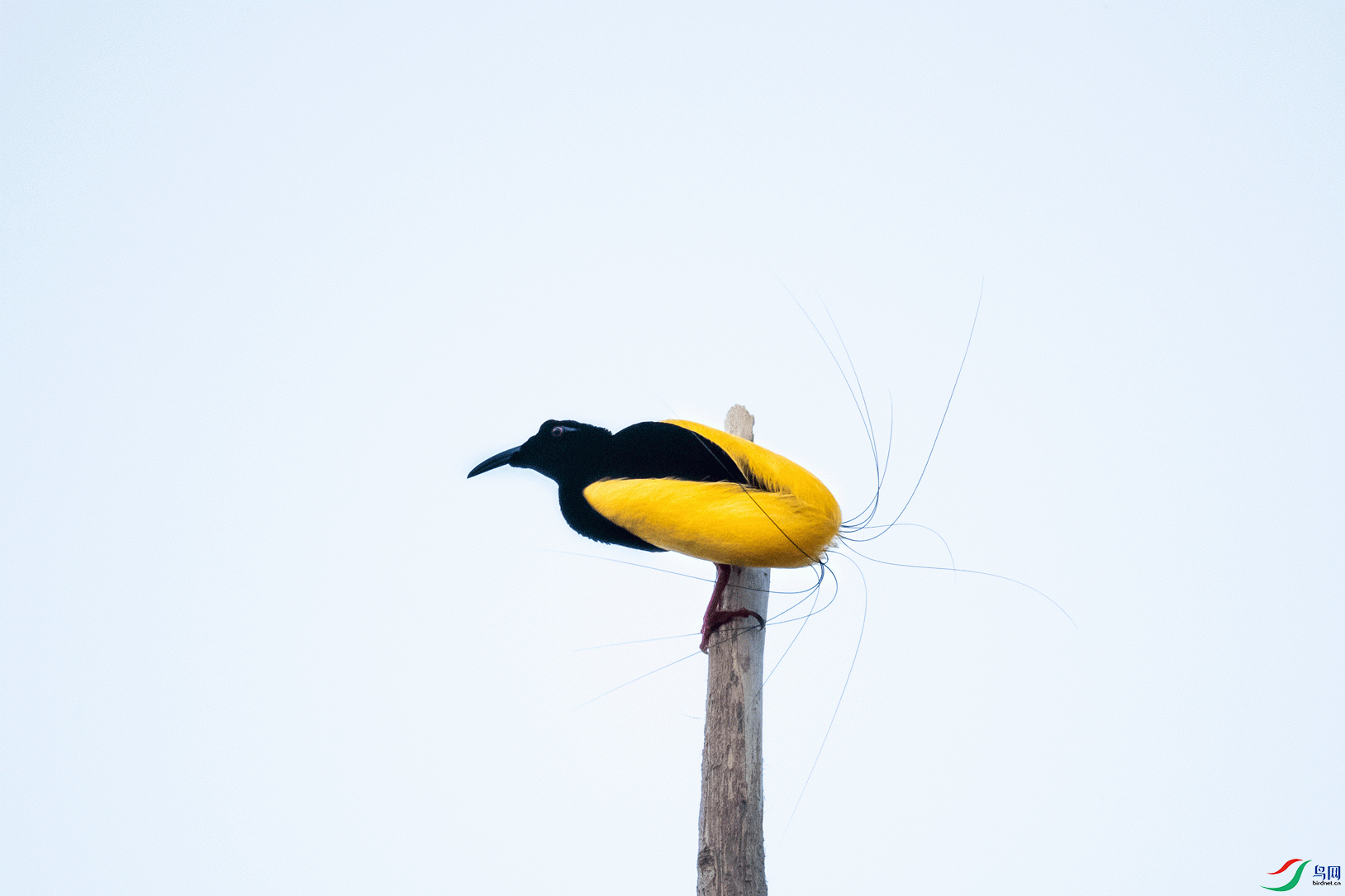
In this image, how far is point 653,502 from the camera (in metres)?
3.15

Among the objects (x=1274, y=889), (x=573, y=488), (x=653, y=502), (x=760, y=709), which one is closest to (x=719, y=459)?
(x=653, y=502)

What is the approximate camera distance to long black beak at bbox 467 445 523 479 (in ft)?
12.4

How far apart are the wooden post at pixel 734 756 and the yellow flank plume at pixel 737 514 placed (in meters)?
0.42

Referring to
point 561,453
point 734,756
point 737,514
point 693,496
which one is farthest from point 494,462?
point 734,756

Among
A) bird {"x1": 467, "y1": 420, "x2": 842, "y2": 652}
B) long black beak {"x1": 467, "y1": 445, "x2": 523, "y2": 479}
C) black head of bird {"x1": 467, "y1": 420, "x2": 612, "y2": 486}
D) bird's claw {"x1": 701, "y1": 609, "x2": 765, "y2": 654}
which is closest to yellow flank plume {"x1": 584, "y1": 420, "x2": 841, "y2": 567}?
bird {"x1": 467, "y1": 420, "x2": 842, "y2": 652}

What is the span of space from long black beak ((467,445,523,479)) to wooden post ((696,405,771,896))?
105 cm

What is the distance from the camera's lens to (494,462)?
380 centimetres

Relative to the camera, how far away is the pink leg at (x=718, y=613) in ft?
11.5

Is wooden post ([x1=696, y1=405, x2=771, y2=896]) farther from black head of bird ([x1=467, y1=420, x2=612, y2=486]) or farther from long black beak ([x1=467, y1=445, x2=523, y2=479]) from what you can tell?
long black beak ([x1=467, y1=445, x2=523, y2=479])

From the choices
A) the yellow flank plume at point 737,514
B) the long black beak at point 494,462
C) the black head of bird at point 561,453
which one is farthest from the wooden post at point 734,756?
the long black beak at point 494,462

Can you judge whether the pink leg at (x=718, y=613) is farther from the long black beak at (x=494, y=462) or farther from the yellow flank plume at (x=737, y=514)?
the long black beak at (x=494, y=462)

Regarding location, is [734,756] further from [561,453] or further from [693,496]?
[561,453]

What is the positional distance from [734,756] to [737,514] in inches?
35.9

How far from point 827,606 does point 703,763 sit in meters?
0.79
